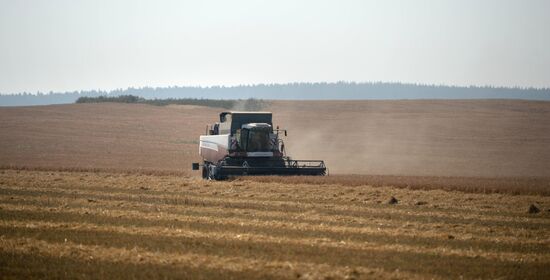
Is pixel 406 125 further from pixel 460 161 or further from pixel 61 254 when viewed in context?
pixel 61 254

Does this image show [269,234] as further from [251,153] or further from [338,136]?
[338,136]

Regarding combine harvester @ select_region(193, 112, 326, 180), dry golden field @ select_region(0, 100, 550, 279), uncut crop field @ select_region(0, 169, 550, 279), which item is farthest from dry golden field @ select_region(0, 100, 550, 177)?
uncut crop field @ select_region(0, 169, 550, 279)

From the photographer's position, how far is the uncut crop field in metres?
11.9

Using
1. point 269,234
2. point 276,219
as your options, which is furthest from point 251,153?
point 269,234

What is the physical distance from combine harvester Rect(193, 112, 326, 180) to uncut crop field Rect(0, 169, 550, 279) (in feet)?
21.1

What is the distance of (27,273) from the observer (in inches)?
447

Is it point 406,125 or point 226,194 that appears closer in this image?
point 226,194

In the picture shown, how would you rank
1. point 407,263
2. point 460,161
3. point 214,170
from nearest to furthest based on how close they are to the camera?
1. point 407,263
2. point 214,170
3. point 460,161

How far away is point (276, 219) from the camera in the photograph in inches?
718

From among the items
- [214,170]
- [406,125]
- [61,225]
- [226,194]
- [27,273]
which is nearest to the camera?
[27,273]

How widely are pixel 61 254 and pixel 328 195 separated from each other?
13.8 m

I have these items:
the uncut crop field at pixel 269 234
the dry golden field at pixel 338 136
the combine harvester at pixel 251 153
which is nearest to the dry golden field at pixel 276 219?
the uncut crop field at pixel 269 234

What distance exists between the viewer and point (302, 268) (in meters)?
11.8

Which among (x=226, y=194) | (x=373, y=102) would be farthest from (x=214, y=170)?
(x=373, y=102)
